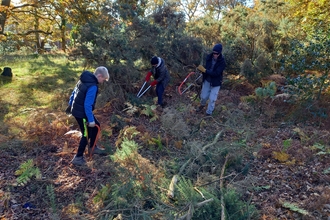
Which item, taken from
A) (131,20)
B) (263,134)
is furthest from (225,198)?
(131,20)

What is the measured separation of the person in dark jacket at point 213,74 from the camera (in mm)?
7086

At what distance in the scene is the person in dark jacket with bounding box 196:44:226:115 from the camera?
7.09 metres

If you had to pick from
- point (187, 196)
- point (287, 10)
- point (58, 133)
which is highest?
point (287, 10)

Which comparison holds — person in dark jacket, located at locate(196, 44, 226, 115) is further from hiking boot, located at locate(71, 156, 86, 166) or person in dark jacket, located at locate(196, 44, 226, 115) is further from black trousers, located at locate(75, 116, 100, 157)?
hiking boot, located at locate(71, 156, 86, 166)

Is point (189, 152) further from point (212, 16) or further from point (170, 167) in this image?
point (212, 16)

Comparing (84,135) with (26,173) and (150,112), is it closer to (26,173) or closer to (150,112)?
(26,173)

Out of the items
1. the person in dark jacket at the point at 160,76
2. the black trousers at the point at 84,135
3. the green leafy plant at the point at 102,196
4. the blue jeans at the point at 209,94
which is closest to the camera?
the green leafy plant at the point at 102,196

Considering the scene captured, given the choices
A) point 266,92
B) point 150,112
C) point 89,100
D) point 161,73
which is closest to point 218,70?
point 161,73

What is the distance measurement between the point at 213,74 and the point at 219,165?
3.09 metres

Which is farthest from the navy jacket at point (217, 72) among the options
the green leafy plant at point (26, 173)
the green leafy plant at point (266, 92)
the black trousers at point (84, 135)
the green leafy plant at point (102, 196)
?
the green leafy plant at point (26, 173)

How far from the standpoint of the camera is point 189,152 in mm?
5047

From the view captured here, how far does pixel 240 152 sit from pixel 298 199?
125 centimetres

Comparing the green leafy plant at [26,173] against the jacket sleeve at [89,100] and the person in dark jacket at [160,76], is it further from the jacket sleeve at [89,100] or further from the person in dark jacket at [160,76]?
the person in dark jacket at [160,76]

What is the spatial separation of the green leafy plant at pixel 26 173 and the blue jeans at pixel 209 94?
173 inches
